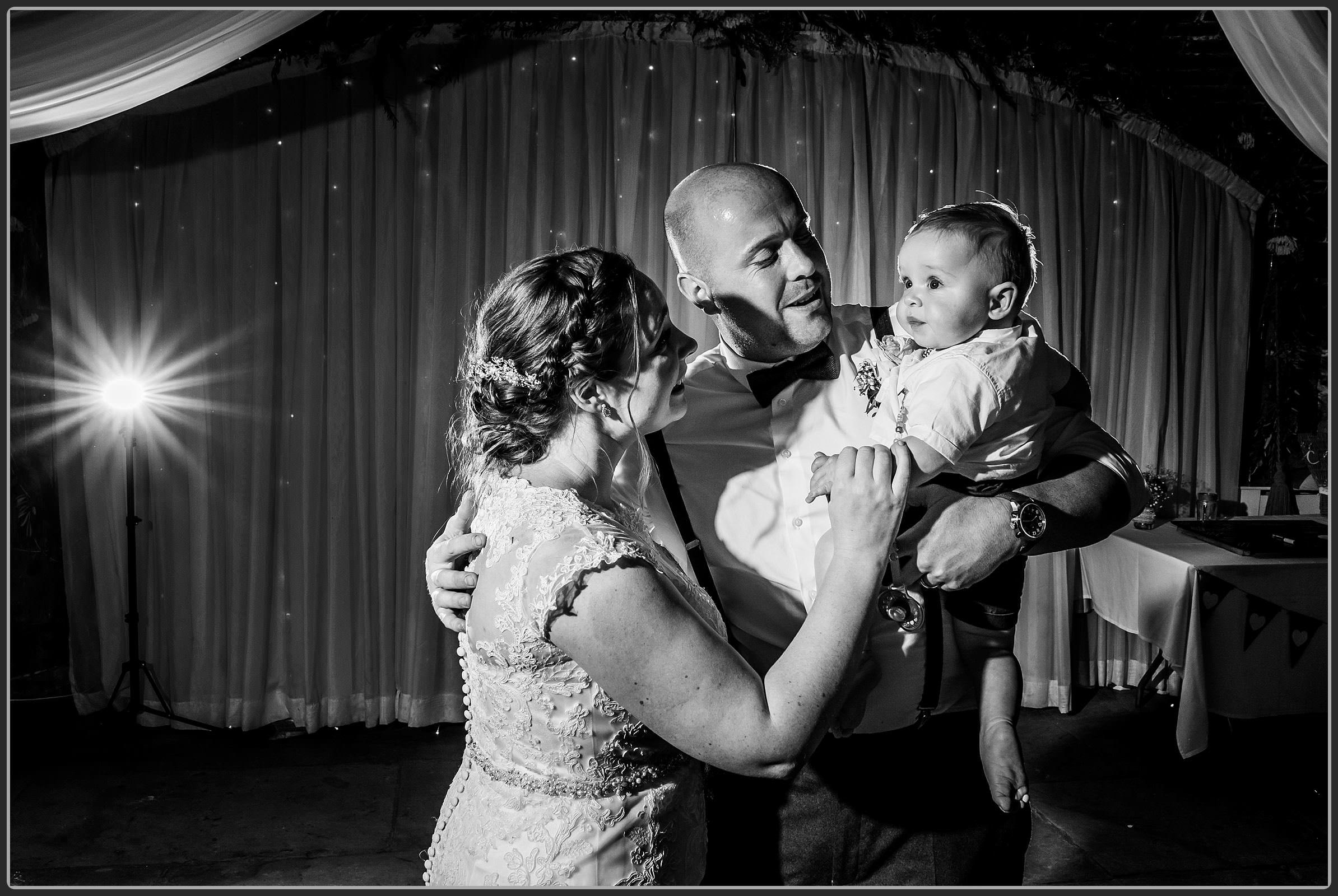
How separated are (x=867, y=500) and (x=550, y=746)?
22.6 inches

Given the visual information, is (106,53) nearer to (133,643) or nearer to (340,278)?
(340,278)

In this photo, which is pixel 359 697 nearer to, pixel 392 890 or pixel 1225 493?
pixel 392 890

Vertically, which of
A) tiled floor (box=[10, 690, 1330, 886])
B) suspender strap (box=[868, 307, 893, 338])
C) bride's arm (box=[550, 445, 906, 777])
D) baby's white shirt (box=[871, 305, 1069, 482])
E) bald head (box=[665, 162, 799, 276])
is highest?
bald head (box=[665, 162, 799, 276])

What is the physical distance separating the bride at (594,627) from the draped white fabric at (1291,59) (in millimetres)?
1683

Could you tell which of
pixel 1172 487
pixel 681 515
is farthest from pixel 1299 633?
pixel 681 515

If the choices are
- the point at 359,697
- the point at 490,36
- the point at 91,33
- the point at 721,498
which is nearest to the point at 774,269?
the point at 721,498

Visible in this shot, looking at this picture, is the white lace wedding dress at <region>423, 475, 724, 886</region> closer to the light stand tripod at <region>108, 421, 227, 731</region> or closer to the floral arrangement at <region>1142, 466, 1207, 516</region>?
the light stand tripod at <region>108, 421, 227, 731</region>

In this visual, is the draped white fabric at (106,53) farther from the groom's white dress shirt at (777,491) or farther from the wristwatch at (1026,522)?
the wristwatch at (1026,522)

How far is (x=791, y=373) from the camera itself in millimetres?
1941

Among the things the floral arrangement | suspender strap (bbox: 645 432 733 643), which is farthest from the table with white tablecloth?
suspender strap (bbox: 645 432 733 643)

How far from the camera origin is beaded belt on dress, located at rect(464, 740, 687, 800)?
4.85ft

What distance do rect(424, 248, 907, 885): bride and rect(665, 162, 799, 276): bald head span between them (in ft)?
1.21

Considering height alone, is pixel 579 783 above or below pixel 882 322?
below

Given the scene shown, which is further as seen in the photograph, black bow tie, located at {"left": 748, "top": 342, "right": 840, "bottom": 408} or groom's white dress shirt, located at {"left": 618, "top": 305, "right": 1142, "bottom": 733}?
black bow tie, located at {"left": 748, "top": 342, "right": 840, "bottom": 408}
